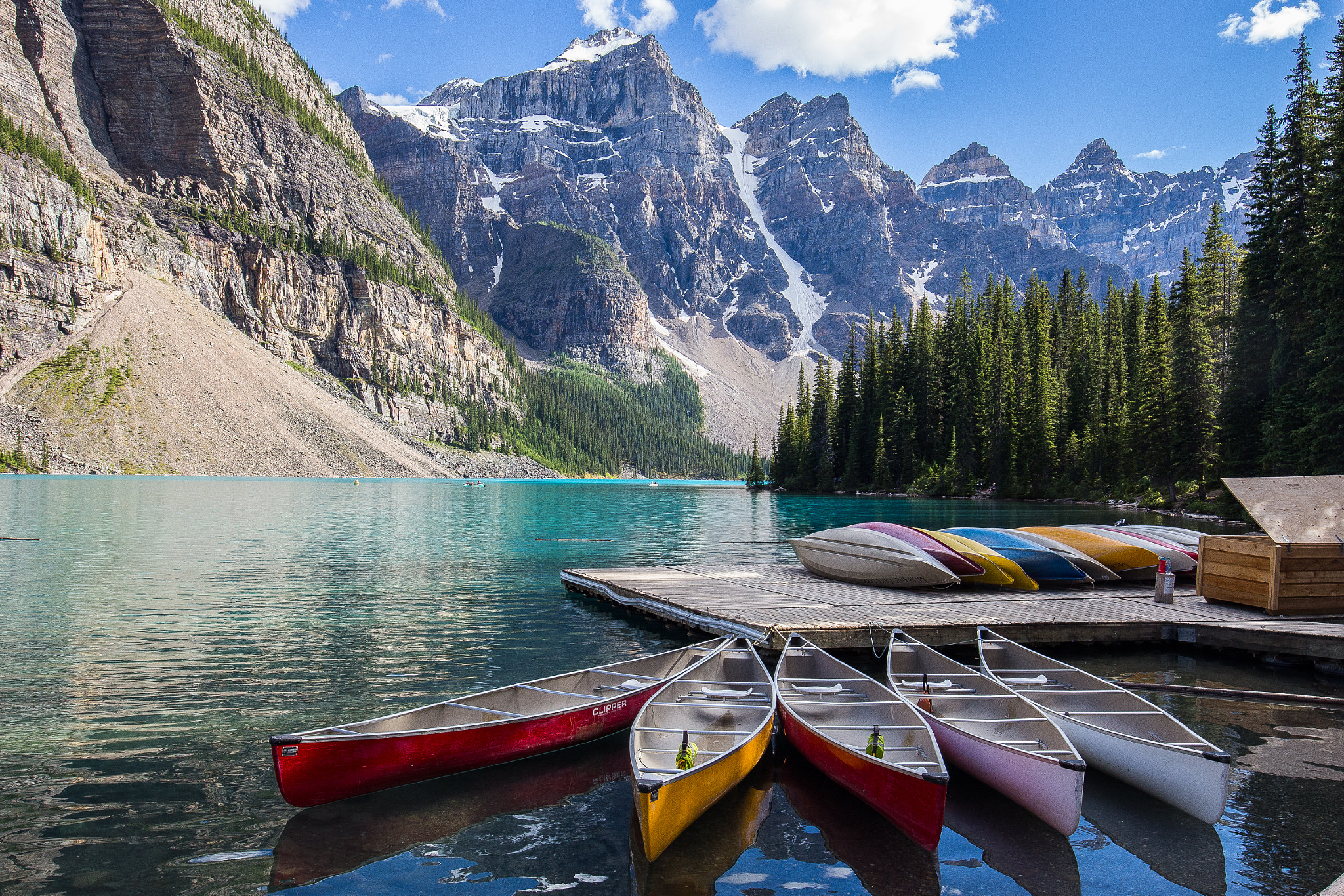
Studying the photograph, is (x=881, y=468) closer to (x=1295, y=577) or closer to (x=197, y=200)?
(x=1295, y=577)

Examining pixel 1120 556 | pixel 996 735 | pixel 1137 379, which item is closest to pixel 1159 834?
pixel 996 735

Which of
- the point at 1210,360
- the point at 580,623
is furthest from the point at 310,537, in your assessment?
the point at 1210,360

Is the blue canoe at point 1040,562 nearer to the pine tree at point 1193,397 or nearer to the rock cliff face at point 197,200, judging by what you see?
the pine tree at point 1193,397

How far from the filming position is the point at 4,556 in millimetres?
27969

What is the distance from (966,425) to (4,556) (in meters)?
85.2

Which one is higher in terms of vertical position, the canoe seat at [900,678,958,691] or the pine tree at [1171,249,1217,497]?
the pine tree at [1171,249,1217,497]

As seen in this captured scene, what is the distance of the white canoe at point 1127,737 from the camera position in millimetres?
7969

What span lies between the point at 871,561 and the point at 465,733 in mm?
13934

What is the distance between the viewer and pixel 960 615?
15906 millimetres

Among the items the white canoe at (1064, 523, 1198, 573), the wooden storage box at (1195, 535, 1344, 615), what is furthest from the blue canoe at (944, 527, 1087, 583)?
the wooden storage box at (1195, 535, 1344, 615)

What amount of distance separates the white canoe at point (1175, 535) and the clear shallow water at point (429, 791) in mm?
7890

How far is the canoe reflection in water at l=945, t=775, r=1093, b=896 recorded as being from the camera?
278 inches

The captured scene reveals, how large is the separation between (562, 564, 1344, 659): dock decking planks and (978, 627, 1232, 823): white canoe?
309 centimetres

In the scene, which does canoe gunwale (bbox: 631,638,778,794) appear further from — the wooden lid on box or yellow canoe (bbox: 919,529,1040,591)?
the wooden lid on box
